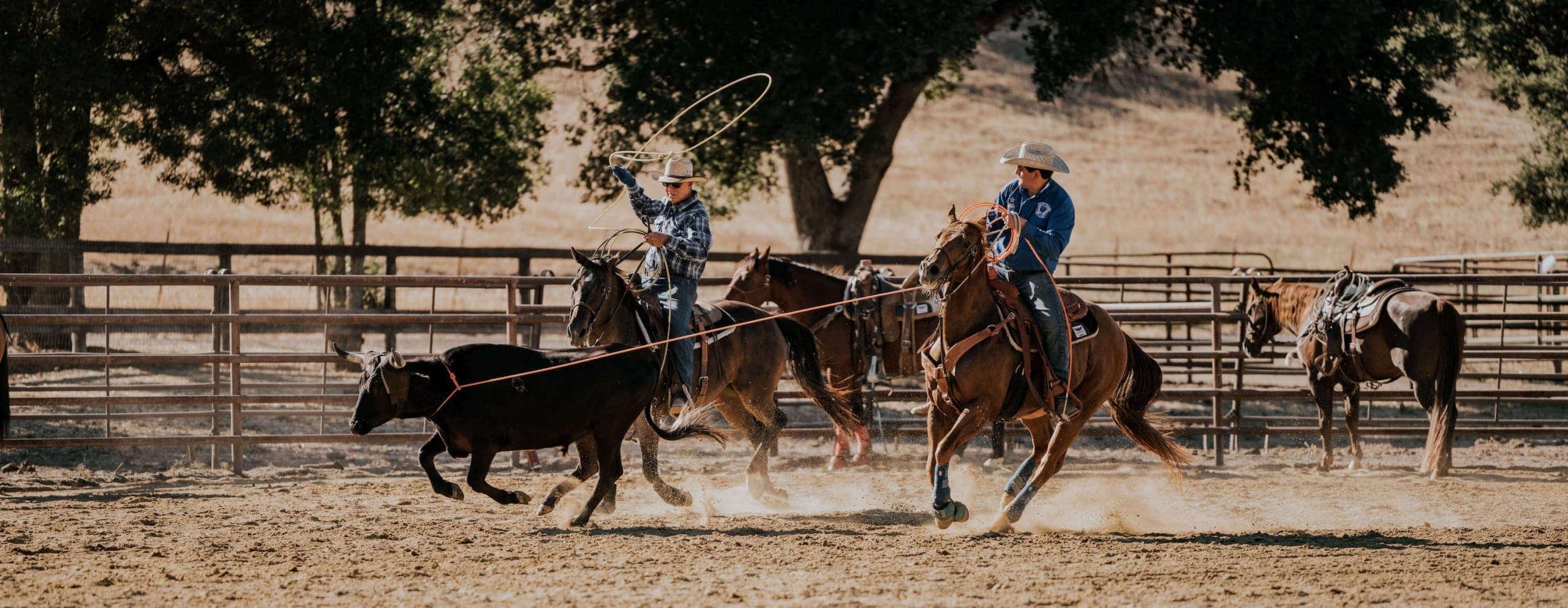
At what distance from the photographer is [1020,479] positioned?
755 centimetres

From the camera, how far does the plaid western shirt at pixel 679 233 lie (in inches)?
313

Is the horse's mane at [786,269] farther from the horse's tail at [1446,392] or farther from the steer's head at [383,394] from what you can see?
the horse's tail at [1446,392]

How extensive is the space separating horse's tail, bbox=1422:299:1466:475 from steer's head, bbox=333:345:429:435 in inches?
302

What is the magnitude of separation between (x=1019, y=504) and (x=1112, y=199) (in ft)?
142

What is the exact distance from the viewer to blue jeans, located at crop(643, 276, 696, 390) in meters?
8.02

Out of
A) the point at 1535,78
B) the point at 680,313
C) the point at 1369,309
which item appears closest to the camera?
the point at 680,313

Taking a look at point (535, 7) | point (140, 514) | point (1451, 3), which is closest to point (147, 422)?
point (140, 514)

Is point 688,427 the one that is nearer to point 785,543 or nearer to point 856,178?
point 785,543

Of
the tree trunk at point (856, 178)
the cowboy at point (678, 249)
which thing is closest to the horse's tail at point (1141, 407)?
the cowboy at point (678, 249)

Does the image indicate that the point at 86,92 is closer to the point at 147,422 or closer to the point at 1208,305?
the point at 147,422

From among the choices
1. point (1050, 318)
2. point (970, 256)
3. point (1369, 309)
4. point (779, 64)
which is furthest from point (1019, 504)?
point (779, 64)

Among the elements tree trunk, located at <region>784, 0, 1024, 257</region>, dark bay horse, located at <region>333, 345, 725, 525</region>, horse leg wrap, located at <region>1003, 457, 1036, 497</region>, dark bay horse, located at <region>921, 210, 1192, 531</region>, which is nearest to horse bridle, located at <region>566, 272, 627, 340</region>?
dark bay horse, located at <region>333, 345, 725, 525</region>

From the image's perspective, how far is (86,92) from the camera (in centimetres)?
1608

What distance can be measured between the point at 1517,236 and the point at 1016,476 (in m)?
39.6
